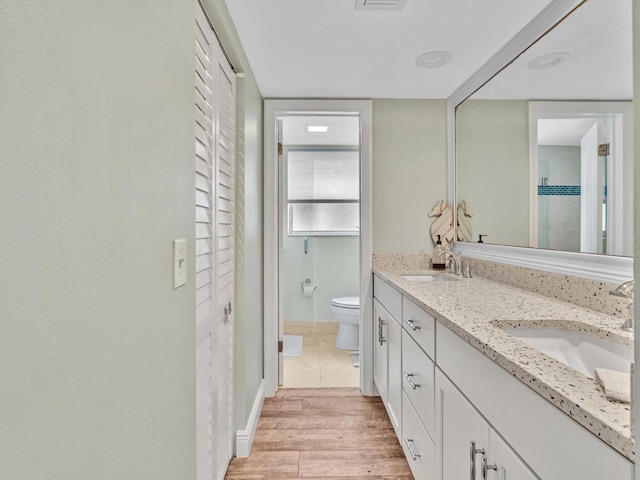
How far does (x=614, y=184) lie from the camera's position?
133 centimetres

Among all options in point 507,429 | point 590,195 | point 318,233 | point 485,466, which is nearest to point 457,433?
point 485,466

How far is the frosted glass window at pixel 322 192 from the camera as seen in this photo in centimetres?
405

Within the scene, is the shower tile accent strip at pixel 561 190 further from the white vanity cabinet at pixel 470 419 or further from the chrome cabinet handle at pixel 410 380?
the chrome cabinet handle at pixel 410 380

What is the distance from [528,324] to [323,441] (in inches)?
55.0

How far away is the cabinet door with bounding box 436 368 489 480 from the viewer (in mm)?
1038

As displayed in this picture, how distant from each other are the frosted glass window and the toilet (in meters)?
0.84

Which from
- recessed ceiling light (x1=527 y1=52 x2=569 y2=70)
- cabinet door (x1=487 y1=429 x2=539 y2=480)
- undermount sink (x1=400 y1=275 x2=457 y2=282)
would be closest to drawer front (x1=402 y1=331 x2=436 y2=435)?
cabinet door (x1=487 y1=429 x2=539 y2=480)

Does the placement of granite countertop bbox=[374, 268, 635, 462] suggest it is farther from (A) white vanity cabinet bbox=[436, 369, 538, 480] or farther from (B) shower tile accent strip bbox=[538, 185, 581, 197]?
(B) shower tile accent strip bbox=[538, 185, 581, 197]

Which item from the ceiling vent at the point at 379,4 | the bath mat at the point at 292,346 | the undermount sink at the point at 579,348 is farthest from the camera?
the bath mat at the point at 292,346

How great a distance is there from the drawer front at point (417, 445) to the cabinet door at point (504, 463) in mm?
507

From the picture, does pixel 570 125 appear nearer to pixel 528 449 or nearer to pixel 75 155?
pixel 528 449

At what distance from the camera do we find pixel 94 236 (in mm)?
559

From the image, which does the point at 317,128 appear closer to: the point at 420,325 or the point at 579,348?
the point at 420,325

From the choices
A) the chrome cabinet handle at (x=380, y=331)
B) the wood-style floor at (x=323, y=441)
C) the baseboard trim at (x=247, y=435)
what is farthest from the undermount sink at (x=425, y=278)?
the baseboard trim at (x=247, y=435)
